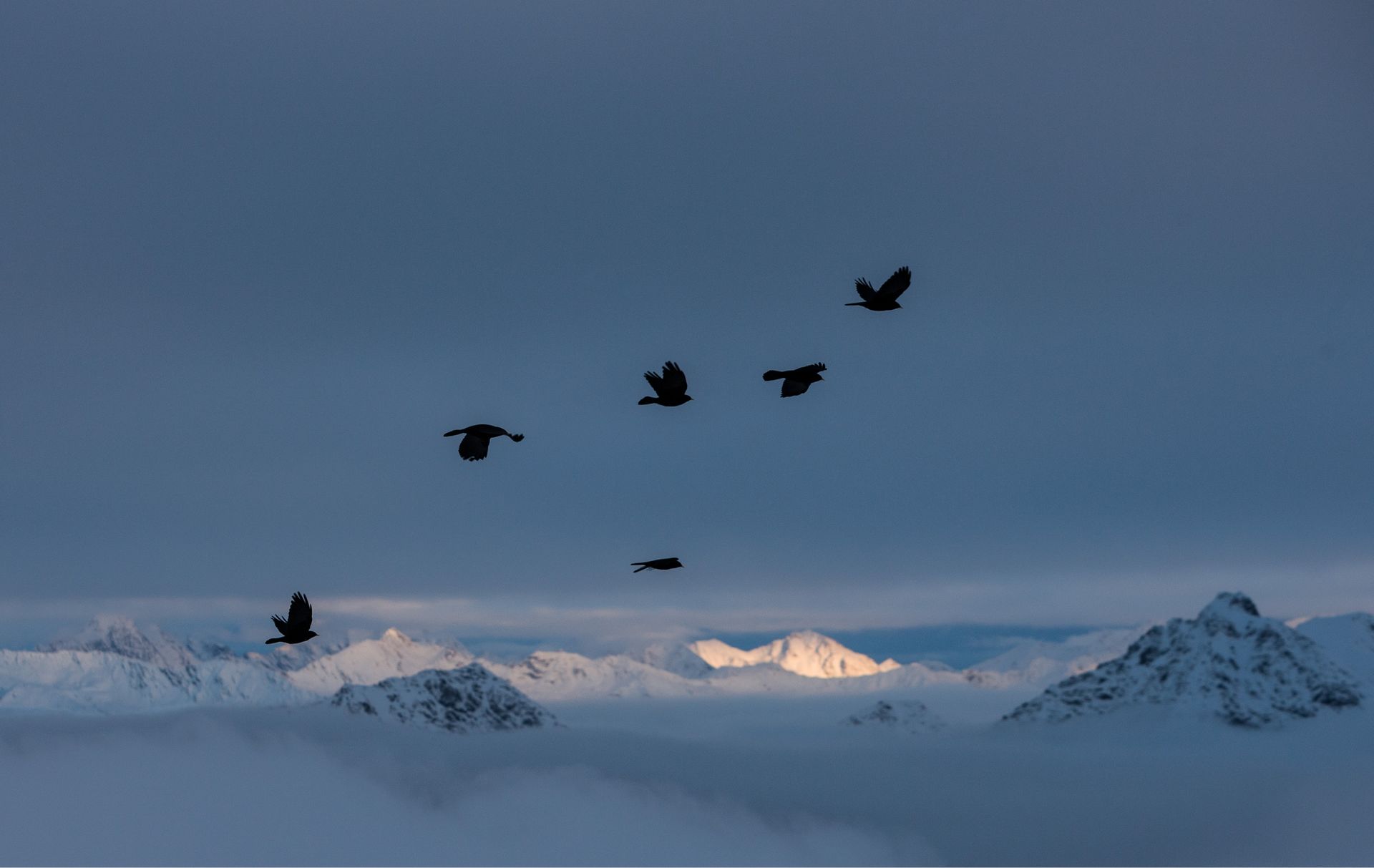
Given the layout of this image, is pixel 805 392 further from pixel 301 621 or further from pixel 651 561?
pixel 301 621

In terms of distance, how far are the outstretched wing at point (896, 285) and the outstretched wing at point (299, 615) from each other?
824 inches

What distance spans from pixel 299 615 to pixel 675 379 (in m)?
13.6

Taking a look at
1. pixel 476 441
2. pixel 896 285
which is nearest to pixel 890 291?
pixel 896 285

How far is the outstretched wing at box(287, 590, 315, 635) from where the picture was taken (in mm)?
42438

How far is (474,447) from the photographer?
4188cm

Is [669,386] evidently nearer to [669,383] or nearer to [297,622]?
[669,383]

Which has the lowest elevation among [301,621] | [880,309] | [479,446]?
[301,621]

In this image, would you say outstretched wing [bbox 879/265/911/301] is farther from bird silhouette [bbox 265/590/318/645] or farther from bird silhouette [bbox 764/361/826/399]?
bird silhouette [bbox 265/590/318/645]

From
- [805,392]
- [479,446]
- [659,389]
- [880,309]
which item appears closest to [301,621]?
[479,446]

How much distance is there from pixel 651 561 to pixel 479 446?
879 centimetres

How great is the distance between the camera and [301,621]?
1682 inches

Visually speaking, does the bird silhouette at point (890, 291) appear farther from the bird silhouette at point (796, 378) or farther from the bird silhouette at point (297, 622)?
the bird silhouette at point (297, 622)

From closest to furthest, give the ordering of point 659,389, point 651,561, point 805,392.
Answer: point 651,561, point 659,389, point 805,392

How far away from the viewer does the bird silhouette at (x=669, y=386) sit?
4103 centimetres
